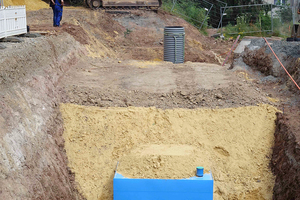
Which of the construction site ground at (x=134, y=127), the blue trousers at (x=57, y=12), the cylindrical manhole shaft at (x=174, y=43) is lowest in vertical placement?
the construction site ground at (x=134, y=127)

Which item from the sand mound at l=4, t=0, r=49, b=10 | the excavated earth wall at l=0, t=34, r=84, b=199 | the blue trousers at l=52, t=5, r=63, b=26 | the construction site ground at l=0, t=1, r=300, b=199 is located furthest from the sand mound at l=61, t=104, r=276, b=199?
the sand mound at l=4, t=0, r=49, b=10

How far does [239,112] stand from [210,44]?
12.9 metres

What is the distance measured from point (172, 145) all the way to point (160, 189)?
1.31m

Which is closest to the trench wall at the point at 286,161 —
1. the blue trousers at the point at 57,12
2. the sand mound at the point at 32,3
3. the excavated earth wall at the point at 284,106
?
the excavated earth wall at the point at 284,106

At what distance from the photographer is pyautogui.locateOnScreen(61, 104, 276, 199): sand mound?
6316 mm

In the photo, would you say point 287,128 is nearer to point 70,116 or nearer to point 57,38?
point 70,116

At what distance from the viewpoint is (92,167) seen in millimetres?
6719

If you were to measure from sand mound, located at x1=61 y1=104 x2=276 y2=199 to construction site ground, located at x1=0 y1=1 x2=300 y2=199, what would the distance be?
20 millimetres

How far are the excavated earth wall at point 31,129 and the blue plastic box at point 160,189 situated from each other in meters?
1.07

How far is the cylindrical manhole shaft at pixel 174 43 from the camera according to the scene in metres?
12.2

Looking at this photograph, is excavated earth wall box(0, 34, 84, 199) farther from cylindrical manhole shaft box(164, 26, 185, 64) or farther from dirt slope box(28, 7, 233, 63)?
dirt slope box(28, 7, 233, 63)

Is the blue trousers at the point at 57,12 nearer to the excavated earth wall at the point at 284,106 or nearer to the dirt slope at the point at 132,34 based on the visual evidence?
the dirt slope at the point at 132,34

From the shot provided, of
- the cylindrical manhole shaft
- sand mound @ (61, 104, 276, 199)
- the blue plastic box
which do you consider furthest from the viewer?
the cylindrical manhole shaft

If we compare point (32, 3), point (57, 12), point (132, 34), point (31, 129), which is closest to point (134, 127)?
point (31, 129)
